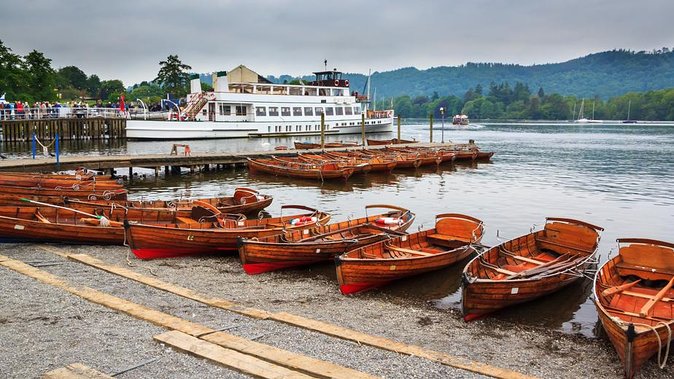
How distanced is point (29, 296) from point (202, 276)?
3732mm

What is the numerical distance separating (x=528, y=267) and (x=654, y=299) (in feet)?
10.4

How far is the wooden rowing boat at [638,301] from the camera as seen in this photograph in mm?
8258

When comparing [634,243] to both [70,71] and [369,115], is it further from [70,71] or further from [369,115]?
[70,71]

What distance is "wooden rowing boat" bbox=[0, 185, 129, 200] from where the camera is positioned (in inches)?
765

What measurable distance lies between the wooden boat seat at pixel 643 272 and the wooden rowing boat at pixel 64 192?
16349 mm

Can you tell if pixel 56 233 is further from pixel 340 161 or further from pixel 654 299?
pixel 340 161

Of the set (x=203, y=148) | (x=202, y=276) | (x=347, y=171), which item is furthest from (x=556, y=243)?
(x=203, y=148)

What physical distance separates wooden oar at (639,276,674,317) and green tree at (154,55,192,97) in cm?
11089

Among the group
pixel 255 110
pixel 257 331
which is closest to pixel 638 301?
pixel 257 331

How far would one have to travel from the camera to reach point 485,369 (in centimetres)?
792

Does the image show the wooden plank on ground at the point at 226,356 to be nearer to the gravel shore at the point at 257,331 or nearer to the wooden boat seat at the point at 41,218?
the gravel shore at the point at 257,331

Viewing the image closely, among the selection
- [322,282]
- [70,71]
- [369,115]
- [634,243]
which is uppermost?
[70,71]

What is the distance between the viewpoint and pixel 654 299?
1013 cm

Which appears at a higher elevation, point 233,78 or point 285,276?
point 233,78
